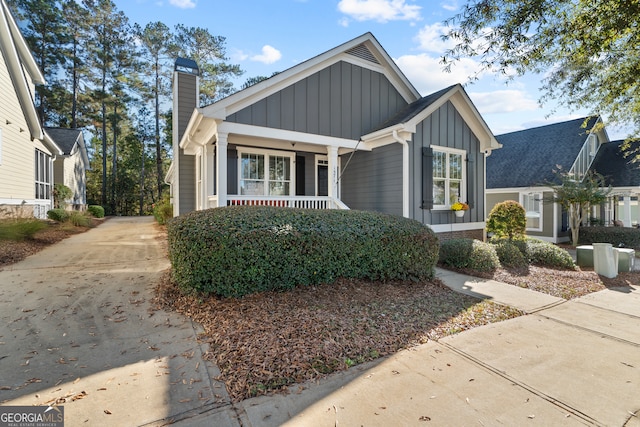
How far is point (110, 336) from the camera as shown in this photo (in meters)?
3.26

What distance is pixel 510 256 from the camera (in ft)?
22.8

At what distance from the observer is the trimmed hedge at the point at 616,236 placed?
35.7ft

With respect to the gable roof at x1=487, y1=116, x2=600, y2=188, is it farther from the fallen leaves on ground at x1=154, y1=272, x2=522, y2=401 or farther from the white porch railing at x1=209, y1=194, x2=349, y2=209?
the fallen leaves on ground at x1=154, y1=272, x2=522, y2=401

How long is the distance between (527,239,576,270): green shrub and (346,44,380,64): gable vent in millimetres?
6862

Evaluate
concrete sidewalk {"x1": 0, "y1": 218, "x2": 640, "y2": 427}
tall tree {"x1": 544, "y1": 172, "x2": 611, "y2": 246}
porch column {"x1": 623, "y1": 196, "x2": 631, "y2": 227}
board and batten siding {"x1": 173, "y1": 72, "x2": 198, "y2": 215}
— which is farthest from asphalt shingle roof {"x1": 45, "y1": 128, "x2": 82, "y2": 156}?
porch column {"x1": 623, "y1": 196, "x2": 631, "y2": 227}

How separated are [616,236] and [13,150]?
21.8 meters

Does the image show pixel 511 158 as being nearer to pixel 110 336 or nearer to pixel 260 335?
pixel 260 335

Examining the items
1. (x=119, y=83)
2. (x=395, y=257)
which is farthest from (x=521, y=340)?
(x=119, y=83)

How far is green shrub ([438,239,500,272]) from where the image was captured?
657 cm

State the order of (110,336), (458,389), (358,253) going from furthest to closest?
1. (358,253)
2. (110,336)
3. (458,389)

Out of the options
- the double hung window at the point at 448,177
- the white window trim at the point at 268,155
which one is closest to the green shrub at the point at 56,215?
the white window trim at the point at 268,155

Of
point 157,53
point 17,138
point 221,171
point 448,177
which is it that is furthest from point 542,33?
point 157,53

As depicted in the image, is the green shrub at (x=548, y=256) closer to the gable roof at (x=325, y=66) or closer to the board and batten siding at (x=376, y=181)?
the board and batten siding at (x=376, y=181)

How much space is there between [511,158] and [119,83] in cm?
3085
